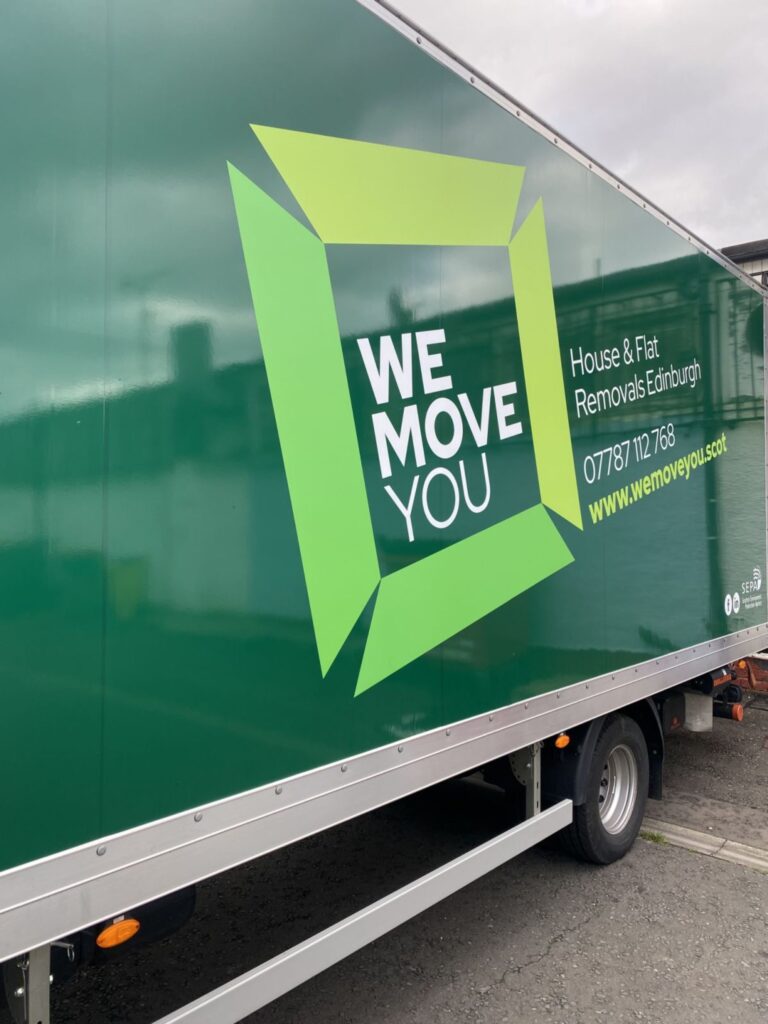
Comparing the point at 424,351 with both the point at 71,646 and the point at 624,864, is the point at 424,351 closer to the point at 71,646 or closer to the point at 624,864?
the point at 71,646

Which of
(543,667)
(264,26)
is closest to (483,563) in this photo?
(543,667)

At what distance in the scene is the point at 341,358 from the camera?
2350 mm

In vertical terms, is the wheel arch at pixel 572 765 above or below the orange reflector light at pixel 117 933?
below

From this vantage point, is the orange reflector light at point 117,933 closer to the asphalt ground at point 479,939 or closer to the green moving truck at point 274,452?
the green moving truck at point 274,452

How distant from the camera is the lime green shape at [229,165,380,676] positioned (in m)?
2.12

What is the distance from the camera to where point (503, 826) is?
4582 mm

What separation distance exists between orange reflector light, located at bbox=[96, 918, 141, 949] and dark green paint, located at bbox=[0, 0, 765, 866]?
12.9 inches

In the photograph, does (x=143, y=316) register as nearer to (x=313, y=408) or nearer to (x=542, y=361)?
(x=313, y=408)

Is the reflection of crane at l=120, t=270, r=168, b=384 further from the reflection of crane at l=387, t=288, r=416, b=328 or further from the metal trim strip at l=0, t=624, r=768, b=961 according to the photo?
the metal trim strip at l=0, t=624, r=768, b=961

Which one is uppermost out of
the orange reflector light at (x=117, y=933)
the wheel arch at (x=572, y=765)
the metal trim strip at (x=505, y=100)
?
the metal trim strip at (x=505, y=100)

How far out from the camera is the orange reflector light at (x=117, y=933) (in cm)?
191

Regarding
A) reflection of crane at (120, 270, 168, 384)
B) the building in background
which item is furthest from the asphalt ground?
the building in background

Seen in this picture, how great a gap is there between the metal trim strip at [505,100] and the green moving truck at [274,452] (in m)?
0.02

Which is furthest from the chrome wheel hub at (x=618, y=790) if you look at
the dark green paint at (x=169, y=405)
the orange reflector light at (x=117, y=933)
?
the orange reflector light at (x=117, y=933)
